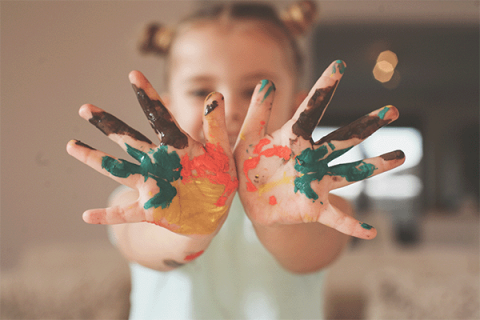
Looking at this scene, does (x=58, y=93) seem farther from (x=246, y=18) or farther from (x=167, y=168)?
(x=167, y=168)

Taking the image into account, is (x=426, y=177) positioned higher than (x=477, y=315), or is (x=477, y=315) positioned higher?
(x=426, y=177)

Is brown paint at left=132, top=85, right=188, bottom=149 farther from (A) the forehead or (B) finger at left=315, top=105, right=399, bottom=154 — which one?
(A) the forehead

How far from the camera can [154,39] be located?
76cm

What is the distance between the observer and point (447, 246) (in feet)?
9.26

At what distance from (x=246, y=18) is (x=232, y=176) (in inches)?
17.8

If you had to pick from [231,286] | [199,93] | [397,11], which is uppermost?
[397,11]

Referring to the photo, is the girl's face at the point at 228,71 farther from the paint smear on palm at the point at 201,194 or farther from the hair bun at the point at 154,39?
the paint smear on palm at the point at 201,194

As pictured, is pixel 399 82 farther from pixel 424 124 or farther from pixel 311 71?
pixel 311 71

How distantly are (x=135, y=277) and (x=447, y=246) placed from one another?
3.07 meters

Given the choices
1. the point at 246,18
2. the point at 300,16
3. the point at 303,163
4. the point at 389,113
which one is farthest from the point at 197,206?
the point at 300,16

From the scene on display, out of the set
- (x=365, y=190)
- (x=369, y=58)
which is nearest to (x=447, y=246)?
(x=365, y=190)

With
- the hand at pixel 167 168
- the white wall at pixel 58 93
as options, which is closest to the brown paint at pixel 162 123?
the hand at pixel 167 168

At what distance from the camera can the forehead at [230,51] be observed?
578 millimetres

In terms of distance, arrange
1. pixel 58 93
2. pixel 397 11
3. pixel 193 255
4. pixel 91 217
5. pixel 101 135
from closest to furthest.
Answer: pixel 91 217
pixel 193 255
pixel 101 135
pixel 58 93
pixel 397 11
